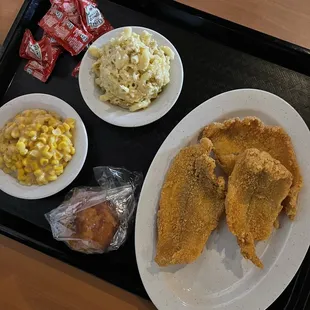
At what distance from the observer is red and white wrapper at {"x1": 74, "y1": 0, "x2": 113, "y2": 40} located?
1.49m

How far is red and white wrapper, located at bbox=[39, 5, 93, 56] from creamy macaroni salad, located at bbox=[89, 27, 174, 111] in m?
0.10

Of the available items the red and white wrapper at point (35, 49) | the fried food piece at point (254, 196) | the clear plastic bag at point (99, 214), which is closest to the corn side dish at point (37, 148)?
the clear plastic bag at point (99, 214)

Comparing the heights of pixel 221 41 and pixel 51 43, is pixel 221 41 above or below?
above

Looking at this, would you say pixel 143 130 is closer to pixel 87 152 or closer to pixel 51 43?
pixel 87 152

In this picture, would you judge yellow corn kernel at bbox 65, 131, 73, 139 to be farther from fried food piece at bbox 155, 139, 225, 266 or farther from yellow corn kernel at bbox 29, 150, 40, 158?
fried food piece at bbox 155, 139, 225, 266

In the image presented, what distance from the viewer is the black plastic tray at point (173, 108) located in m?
1.38

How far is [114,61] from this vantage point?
1.34 m

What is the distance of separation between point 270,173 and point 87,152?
548 millimetres

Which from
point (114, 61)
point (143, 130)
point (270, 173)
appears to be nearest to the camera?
point (270, 173)

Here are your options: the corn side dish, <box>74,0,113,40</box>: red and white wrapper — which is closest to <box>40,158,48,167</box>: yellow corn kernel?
the corn side dish

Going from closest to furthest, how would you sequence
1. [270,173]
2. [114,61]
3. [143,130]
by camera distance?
[270,173] → [114,61] → [143,130]

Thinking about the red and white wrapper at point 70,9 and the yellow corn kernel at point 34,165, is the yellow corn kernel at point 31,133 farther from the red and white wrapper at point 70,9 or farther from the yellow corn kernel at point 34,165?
the red and white wrapper at point 70,9

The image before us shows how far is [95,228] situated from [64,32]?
62 cm

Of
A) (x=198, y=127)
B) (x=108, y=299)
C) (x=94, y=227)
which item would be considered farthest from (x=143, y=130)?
(x=108, y=299)
